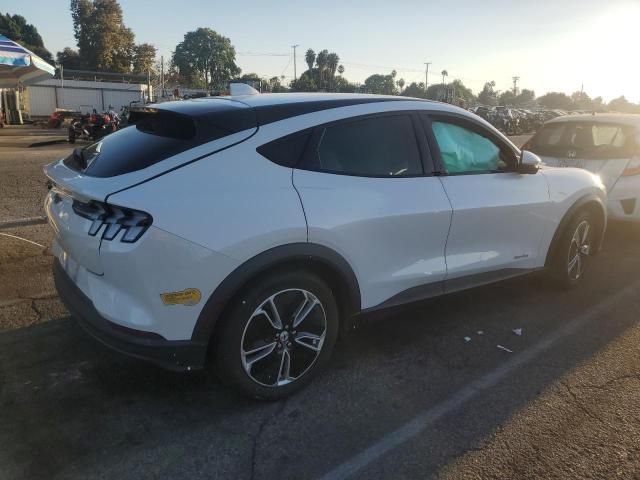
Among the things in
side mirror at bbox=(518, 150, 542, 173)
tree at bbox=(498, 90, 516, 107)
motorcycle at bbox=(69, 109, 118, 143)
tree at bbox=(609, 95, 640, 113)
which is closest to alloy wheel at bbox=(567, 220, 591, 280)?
side mirror at bbox=(518, 150, 542, 173)

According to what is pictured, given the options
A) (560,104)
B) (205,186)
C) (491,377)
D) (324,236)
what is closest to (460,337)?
(491,377)

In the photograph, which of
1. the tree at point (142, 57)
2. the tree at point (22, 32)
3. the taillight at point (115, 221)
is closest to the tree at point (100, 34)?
the tree at point (142, 57)

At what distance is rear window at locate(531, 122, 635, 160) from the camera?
6.41m

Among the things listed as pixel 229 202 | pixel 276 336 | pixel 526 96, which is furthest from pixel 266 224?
pixel 526 96

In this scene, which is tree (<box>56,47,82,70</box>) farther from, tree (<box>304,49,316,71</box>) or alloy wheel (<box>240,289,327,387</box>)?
alloy wheel (<box>240,289,327,387</box>)

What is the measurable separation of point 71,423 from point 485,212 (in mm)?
2948

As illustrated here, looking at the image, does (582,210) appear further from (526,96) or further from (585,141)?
(526,96)

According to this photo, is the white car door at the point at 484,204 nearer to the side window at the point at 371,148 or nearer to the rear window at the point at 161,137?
the side window at the point at 371,148

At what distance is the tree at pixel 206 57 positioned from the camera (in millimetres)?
118062

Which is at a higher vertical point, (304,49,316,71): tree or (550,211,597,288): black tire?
(304,49,316,71): tree

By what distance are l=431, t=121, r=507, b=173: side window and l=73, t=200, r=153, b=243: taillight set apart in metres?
2.12

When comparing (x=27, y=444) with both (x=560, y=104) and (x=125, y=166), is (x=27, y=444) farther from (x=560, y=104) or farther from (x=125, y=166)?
(x=560, y=104)

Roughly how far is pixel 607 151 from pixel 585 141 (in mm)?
348

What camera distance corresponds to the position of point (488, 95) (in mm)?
134750
